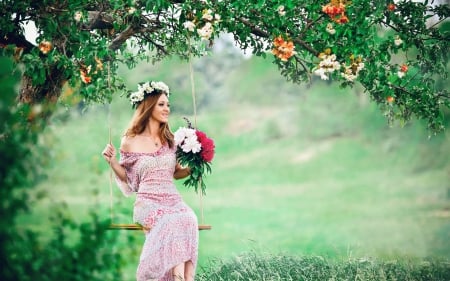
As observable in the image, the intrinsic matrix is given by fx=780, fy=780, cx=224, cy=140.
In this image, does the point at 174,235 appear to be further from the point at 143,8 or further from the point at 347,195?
the point at 347,195

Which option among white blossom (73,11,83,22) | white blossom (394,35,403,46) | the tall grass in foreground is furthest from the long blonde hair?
white blossom (394,35,403,46)

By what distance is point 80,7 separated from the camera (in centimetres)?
469

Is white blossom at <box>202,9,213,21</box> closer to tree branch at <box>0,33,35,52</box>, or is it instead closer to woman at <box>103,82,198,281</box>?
woman at <box>103,82,198,281</box>

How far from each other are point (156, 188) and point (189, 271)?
497 millimetres

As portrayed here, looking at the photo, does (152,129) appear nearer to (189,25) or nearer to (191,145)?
(191,145)

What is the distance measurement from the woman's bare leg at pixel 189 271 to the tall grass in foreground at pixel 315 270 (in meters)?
1.01

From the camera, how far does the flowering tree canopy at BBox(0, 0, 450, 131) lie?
182 inches

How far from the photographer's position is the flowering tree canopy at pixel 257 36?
4633 millimetres

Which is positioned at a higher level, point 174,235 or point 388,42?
point 388,42

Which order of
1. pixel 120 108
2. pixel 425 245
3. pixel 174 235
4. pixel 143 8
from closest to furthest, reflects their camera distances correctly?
pixel 174 235, pixel 143 8, pixel 425 245, pixel 120 108

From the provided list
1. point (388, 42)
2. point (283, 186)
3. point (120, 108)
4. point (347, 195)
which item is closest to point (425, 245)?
point (347, 195)

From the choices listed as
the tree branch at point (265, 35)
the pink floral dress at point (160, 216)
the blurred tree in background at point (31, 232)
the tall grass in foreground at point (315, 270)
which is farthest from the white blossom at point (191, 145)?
the blurred tree in background at point (31, 232)

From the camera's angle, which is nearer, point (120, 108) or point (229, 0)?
point (229, 0)

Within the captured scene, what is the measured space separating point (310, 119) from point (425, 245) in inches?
143
